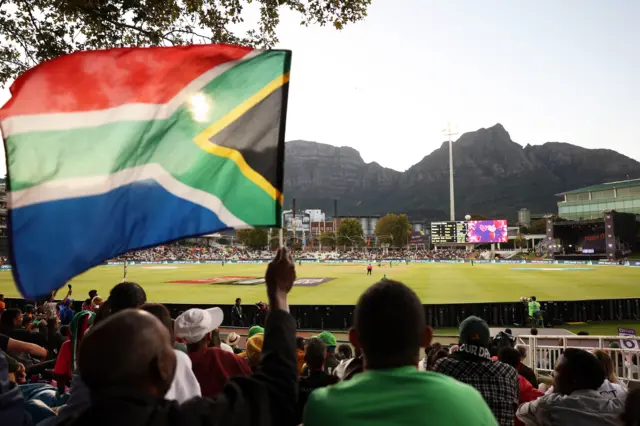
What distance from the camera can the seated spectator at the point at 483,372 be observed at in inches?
130

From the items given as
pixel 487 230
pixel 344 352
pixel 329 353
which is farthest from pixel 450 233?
pixel 329 353

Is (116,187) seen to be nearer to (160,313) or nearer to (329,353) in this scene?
(160,313)

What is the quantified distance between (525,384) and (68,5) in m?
9.27

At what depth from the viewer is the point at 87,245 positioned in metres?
3.29

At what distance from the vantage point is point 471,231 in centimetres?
9181

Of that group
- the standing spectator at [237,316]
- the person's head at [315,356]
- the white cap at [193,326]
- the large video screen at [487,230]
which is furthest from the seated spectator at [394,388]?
the large video screen at [487,230]

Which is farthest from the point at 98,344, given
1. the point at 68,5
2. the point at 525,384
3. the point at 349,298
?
the point at 349,298

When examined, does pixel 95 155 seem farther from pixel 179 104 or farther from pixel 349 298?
pixel 349 298

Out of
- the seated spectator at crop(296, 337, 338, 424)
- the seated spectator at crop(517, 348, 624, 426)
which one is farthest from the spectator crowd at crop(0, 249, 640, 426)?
the seated spectator at crop(296, 337, 338, 424)

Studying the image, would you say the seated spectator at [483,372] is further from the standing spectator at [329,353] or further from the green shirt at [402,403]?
the standing spectator at [329,353]

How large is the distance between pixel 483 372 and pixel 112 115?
11.7 feet

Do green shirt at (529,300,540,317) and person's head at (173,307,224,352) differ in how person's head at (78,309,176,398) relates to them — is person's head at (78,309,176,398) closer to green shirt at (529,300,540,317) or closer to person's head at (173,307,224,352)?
person's head at (173,307,224,352)

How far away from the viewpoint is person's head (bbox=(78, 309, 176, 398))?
1540 millimetres

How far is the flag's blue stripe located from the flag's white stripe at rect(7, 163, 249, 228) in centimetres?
4
